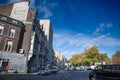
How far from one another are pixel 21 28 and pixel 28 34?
7.81 ft

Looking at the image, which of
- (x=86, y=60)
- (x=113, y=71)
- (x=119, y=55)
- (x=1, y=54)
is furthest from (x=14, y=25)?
(x=86, y=60)

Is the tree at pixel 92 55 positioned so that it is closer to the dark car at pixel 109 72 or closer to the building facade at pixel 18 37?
the building facade at pixel 18 37

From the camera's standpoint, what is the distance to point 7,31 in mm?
32125

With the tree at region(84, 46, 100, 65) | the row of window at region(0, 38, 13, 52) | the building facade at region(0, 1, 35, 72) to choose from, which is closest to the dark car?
the building facade at region(0, 1, 35, 72)

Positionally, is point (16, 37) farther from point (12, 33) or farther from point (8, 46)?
point (8, 46)

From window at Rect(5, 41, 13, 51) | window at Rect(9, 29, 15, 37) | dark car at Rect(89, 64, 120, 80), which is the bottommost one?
dark car at Rect(89, 64, 120, 80)

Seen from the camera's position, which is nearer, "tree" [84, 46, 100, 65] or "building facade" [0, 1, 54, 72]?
"building facade" [0, 1, 54, 72]

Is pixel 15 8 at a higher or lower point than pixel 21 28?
higher

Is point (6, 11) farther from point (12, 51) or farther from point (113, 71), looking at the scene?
point (113, 71)

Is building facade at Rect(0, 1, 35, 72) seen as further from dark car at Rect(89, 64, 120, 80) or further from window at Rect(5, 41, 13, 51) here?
dark car at Rect(89, 64, 120, 80)

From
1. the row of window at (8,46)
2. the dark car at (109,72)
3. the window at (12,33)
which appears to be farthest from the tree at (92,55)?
the dark car at (109,72)

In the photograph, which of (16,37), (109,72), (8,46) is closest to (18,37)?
(16,37)

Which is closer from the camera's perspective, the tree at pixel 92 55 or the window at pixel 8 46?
the window at pixel 8 46

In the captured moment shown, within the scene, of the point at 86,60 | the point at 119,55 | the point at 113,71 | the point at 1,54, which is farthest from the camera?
the point at 86,60
